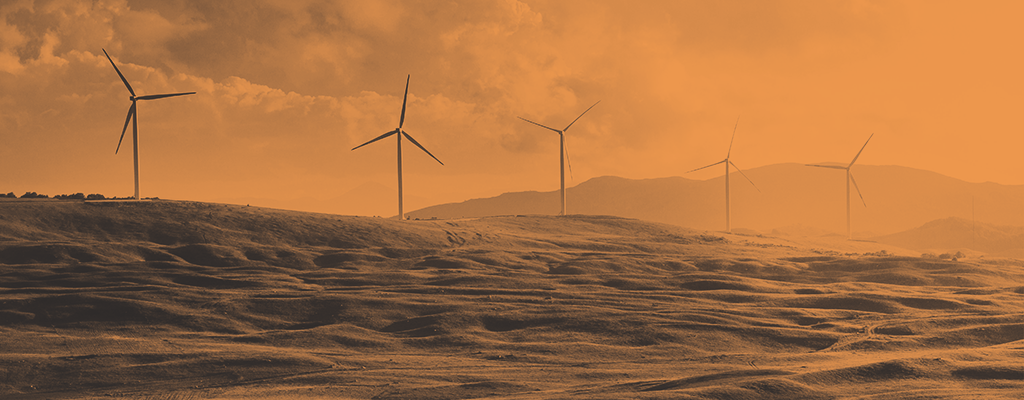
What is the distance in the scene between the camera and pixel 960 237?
439ft

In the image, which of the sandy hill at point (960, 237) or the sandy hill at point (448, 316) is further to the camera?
the sandy hill at point (960, 237)

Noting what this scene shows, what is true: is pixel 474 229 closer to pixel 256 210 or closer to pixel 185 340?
pixel 256 210

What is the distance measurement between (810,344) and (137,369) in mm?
20777

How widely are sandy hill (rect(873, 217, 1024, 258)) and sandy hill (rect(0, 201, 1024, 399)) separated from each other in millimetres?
83038

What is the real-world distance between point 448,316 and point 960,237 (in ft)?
428

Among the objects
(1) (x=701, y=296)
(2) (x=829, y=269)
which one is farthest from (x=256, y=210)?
(2) (x=829, y=269)

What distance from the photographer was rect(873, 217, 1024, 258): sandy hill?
416 feet

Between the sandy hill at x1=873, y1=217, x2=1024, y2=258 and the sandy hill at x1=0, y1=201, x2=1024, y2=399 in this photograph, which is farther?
the sandy hill at x1=873, y1=217, x2=1024, y2=258

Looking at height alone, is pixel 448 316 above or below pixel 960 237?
below

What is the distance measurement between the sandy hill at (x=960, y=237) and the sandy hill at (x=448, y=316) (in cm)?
8304

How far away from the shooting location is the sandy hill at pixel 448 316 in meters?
18.9

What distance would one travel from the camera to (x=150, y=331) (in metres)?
28.5

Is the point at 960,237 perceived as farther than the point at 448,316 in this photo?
Yes

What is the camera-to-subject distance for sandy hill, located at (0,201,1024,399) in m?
18.9
